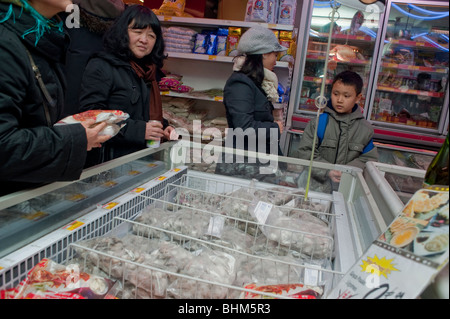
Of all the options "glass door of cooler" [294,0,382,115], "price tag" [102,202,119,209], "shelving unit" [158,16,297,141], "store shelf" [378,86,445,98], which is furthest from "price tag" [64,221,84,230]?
"store shelf" [378,86,445,98]

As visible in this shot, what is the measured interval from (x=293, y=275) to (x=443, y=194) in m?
0.47

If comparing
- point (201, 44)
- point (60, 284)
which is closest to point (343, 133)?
point (60, 284)

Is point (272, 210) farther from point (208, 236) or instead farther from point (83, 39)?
point (83, 39)

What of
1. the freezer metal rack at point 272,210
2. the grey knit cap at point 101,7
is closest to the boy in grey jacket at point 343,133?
the freezer metal rack at point 272,210

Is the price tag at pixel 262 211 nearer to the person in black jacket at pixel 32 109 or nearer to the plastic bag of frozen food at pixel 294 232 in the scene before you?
the plastic bag of frozen food at pixel 294 232

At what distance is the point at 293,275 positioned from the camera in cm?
92

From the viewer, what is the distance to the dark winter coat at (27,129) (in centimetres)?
87

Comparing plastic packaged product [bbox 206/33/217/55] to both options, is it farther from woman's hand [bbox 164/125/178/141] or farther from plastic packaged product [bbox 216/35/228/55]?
woman's hand [bbox 164/125/178/141]

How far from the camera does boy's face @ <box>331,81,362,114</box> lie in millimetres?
2193

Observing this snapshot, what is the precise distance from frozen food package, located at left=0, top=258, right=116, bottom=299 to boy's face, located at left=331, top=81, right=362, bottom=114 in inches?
73.3

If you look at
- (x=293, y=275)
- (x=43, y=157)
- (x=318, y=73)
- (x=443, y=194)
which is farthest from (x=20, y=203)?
(x=318, y=73)

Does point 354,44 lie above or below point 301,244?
above

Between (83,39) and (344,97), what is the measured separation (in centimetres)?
190
